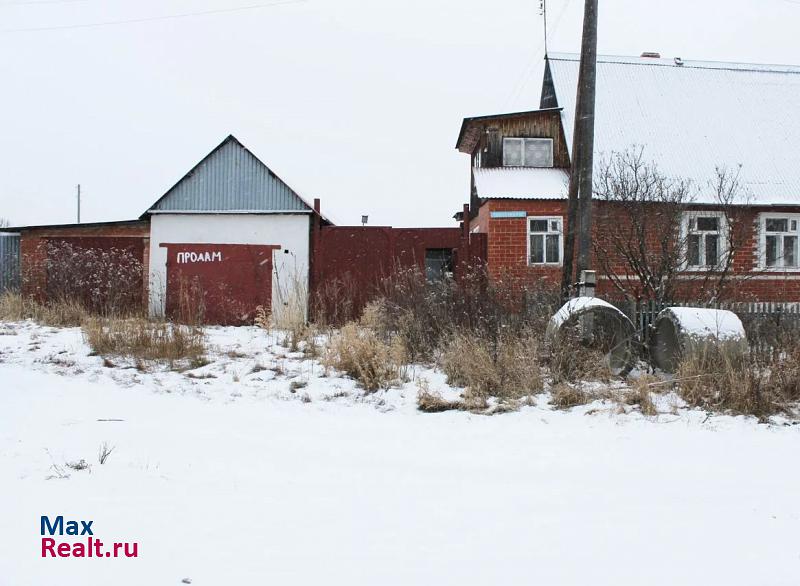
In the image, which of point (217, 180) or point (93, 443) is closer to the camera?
point (93, 443)

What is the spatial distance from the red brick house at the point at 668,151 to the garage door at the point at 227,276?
510cm

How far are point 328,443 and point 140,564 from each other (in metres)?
2.03

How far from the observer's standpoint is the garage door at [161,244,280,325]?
13.4 meters

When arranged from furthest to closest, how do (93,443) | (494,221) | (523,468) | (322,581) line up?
(494,221) → (93,443) → (523,468) → (322,581)

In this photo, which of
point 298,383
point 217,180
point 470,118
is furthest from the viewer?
point 470,118

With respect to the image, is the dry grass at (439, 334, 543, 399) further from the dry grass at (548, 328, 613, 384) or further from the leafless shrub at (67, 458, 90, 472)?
the leafless shrub at (67, 458, 90, 472)

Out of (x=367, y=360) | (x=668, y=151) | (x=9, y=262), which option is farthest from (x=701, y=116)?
(x=9, y=262)

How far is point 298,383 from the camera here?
22.1ft

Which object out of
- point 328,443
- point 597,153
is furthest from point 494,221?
point 328,443

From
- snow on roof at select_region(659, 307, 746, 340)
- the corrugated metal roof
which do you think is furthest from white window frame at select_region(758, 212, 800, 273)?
the corrugated metal roof

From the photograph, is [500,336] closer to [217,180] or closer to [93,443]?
[93,443]

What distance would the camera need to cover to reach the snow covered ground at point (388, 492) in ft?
8.91

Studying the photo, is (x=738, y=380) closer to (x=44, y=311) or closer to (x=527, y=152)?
(x=44, y=311)

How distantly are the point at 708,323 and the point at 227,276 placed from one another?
9.70 m
